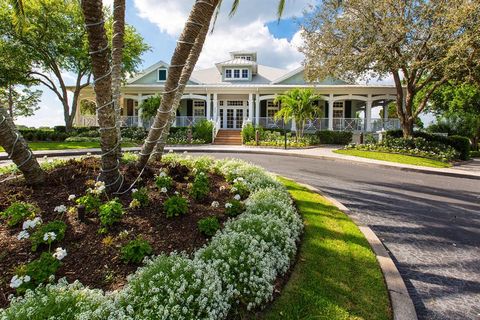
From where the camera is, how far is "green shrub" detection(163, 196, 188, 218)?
377 centimetres

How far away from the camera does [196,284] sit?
233cm

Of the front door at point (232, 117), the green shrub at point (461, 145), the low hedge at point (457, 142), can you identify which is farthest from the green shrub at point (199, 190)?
the front door at point (232, 117)

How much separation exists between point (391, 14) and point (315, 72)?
4.75 meters

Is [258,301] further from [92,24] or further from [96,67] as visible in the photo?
[92,24]

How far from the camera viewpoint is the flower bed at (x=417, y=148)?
1530 centimetres

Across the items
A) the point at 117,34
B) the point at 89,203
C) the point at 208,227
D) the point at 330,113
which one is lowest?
the point at 208,227

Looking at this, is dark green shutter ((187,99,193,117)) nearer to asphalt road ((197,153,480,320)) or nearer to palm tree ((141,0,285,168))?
asphalt road ((197,153,480,320))

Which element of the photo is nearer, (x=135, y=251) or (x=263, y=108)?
(x=135, y=251)

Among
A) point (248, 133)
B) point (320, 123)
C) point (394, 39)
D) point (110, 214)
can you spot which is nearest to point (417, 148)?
point (394, 39)

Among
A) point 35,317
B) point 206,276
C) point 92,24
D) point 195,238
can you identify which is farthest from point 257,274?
point 92,24

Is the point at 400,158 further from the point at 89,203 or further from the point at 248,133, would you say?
the point at 89,203

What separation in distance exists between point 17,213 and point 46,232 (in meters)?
0.66

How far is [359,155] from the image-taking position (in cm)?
1511

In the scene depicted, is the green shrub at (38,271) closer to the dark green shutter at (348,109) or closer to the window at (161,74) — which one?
the window at (161,74)
